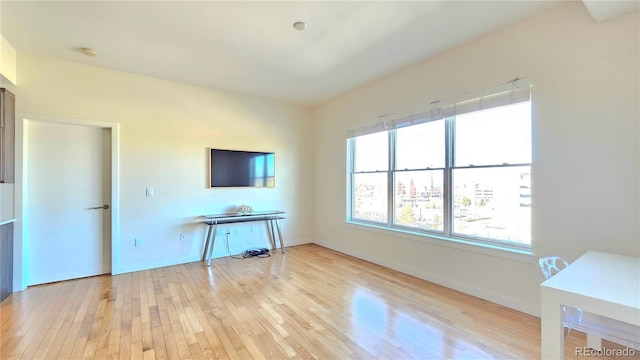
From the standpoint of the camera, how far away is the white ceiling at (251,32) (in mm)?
2389

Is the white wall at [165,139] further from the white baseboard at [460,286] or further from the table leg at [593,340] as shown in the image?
the table leg at [593,340]

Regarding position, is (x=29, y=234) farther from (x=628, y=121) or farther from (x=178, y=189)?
(x=628, y=121)

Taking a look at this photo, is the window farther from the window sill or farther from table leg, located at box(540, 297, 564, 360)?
table leg, located at box(540, 297, 564, 360)

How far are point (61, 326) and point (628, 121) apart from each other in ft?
16.2

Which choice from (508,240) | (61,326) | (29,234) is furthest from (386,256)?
(29,234)

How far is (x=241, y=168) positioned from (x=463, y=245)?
3.62 metres

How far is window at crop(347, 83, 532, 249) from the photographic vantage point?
272cm

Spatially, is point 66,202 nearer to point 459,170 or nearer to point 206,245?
point 206,245

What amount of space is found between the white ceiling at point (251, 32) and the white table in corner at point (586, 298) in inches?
88.2

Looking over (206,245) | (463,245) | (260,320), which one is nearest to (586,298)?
(463,245)

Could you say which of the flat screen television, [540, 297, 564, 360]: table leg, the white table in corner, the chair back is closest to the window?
the chair back

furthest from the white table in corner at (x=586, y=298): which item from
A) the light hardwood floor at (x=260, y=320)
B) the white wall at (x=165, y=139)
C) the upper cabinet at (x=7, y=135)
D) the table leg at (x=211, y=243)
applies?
the upper cabinet at (x=7, y=135)

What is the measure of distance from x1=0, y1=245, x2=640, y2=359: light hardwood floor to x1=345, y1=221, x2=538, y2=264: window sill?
1.65 ft

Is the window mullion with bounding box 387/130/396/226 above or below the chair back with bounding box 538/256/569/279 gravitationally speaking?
above
